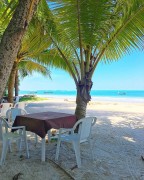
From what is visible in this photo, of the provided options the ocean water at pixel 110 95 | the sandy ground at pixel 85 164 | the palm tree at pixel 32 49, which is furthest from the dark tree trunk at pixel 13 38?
the ocean water at pixel 110 95

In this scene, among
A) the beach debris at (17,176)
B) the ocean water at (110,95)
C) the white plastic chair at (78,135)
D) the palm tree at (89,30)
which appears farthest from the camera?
the ocean water at (110,95)

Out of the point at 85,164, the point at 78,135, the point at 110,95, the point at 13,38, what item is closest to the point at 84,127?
the point at 78,135

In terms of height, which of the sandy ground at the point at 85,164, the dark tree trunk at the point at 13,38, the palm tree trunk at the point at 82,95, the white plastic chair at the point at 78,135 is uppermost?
the dark tree trunk at the point at 13,38

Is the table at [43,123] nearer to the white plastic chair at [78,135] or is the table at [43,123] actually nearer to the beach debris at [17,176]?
the white plastic chair at [78,135]

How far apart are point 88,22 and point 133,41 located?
4.08ft

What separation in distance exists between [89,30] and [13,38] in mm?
3079

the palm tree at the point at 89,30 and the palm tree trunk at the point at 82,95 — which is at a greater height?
the palm tree at the point at 89,30

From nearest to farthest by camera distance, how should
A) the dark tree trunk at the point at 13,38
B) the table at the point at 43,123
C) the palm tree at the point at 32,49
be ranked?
1. the dark tree trunk at the point at 13,38
2. the table at the point at 43,123
3. the palm tree at the point at 32,49

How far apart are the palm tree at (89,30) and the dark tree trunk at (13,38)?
7.50 ft

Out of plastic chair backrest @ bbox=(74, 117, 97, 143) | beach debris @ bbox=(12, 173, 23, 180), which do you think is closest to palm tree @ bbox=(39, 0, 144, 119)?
plastic chair backrest @ bbox=(74, 117, 97, 143)

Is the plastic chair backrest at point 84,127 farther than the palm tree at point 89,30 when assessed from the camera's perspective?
No

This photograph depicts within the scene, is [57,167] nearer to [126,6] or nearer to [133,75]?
[126,6]

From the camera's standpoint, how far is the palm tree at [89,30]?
459cm

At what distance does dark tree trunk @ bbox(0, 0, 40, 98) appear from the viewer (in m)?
2.11
